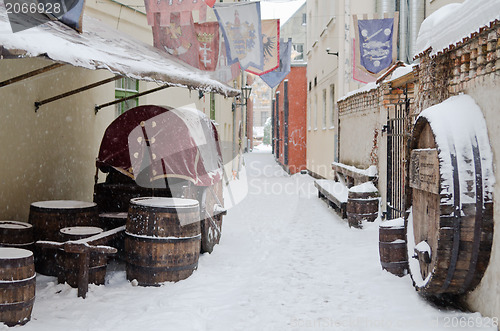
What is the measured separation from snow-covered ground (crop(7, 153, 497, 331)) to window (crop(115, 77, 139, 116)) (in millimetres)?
3336

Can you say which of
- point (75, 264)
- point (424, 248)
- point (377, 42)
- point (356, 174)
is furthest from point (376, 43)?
point (75, 264)

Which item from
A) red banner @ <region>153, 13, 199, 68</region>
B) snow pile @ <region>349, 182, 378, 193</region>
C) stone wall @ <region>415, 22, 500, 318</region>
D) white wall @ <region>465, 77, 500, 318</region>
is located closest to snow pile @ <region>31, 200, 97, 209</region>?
stone wall @ <region>415, 22, 500, 318</region>

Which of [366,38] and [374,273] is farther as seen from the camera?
→ [366,38]

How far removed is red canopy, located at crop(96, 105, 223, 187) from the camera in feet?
20.2

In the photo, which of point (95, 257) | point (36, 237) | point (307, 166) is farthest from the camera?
point (307, 166)

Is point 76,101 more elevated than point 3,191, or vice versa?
point 76,101

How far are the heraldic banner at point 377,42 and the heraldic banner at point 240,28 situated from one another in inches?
81.5

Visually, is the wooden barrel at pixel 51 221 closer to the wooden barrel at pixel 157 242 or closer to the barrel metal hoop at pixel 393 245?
the wooden barrel at pixel 157 242

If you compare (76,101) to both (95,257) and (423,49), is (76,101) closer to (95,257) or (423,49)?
(95,257)

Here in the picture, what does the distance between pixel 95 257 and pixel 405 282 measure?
3.03m

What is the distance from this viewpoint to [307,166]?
72.3 ft

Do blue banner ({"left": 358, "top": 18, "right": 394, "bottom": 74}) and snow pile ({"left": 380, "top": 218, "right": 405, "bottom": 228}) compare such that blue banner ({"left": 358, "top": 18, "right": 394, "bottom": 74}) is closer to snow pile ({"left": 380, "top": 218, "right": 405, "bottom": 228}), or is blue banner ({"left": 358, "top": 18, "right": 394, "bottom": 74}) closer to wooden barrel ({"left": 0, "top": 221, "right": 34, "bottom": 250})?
snow pile ({"left": 380, "top": 218, "right": 405, "bottom": 228})

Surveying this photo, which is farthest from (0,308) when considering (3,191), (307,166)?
(307,166)

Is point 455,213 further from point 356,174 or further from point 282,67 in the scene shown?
point 282,67
